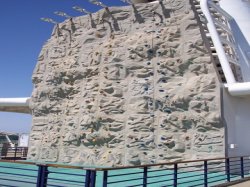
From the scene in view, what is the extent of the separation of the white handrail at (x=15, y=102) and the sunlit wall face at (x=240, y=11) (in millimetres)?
10199

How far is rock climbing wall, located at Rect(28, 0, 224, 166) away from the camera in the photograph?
10758 mm

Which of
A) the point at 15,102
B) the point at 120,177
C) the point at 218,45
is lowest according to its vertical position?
the point at 120,177

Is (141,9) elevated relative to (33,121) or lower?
elevated

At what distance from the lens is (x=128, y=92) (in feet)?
39.3

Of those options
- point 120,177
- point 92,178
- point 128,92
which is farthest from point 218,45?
point 92,178

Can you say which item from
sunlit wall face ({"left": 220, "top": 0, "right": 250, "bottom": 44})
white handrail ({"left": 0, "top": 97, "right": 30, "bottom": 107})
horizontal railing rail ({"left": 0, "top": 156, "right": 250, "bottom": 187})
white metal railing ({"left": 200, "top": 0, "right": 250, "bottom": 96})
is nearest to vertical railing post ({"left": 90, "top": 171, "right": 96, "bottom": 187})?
horizontal railing rail ({"left": 0, "top": 156, "right": 250, "bottom": 187})

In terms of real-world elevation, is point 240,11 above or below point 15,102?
above

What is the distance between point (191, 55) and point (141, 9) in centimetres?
305

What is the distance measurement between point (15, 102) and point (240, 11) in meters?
11.4

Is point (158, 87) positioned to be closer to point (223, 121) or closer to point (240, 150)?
point (223, 121)

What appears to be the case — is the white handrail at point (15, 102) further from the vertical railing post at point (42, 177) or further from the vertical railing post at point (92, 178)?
the vertical railing post at point (92, 178)

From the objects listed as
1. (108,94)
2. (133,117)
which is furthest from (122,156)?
(108,94)

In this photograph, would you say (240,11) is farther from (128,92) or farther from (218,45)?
(128,92)

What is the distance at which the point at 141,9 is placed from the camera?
12758 millimetres
